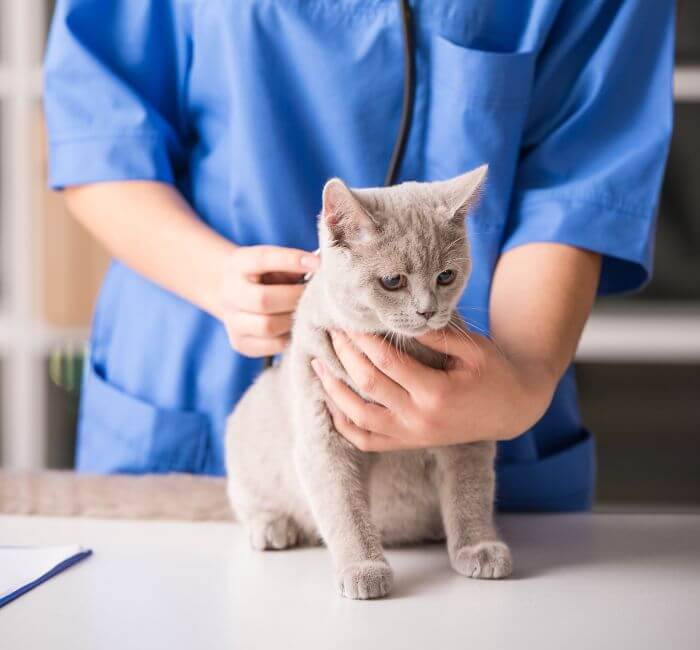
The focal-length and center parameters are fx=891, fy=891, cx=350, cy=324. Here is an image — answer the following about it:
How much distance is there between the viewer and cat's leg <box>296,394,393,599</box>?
864 millimetres

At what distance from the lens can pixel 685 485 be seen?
7.02 feet

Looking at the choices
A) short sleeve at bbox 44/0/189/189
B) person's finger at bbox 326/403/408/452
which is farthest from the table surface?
short sleeve at bbox 44/0/189/189

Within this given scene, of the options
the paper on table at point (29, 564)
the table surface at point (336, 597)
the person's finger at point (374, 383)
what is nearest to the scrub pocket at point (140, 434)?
the table surface at point (336, 597)

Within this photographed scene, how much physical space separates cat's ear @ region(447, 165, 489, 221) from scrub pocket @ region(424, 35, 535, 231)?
22cm

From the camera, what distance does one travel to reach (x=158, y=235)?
3.74 feet

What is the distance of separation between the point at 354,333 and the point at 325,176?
325 mm

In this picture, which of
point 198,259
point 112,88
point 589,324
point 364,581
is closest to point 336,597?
point 364,581

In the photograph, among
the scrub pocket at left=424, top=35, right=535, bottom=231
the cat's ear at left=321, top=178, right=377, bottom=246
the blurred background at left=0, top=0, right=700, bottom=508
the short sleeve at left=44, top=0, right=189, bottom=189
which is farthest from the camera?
the blurred background at left=0, top=0, right=700, bottom=508

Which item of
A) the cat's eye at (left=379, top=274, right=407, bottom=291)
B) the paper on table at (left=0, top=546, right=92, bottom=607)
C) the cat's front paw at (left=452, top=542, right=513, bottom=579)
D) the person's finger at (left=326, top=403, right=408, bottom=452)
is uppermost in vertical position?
the cat's eye at (left=379, top=274, right=407, bottom=291)

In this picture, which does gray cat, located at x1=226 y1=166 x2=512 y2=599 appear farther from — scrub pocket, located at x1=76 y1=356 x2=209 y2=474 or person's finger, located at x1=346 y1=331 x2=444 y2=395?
scrub pocket, located at x1=76 y1=356 x2=209 y2=474

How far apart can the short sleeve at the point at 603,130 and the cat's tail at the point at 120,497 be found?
1.63 ft

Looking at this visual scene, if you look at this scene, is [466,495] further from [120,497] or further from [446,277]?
[120,497]

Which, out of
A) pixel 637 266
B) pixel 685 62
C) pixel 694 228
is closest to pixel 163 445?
pixel 637 266

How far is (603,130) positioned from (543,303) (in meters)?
0.28
